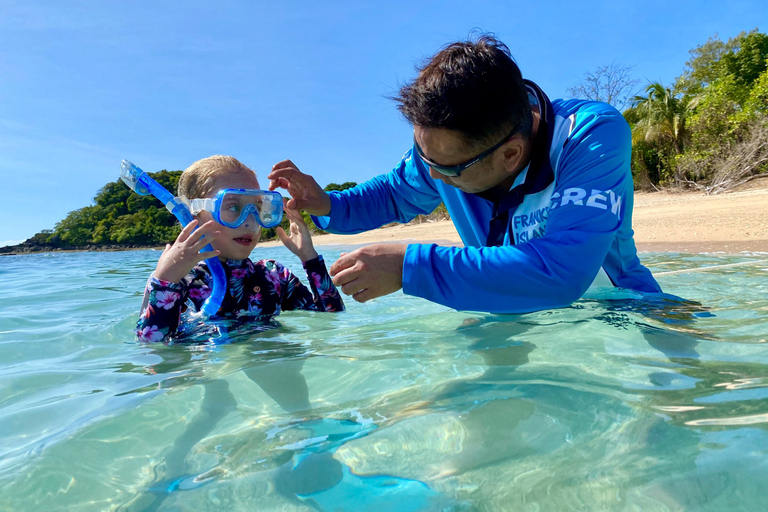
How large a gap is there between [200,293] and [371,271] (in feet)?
5.15

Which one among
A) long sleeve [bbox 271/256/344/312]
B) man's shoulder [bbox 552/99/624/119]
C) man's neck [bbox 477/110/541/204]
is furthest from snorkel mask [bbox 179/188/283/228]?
man's shoulder [bbox 552/99/624/119]

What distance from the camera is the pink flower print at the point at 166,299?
2346 millimetres

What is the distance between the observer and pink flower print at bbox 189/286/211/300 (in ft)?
8.98

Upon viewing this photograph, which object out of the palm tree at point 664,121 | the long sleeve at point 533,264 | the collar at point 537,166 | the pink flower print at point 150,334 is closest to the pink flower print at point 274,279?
the pink flower print at point 150,334

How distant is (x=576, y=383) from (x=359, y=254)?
0.83 m

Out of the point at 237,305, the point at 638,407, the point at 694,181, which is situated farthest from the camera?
the point at 694,181

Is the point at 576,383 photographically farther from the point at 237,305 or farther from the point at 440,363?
the point at 237,305

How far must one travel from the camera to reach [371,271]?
5.13 ft

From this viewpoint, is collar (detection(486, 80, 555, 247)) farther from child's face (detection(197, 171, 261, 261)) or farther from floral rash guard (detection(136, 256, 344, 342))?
child's face (detection(197, 171, 261, 261))

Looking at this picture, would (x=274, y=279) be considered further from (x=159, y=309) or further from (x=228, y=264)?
(x=159, y=309)

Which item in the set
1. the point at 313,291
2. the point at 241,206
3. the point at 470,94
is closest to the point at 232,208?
the point at 241,206

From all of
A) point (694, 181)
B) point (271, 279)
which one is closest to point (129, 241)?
point (694, 181)

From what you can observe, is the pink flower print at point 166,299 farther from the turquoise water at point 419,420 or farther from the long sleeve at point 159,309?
the turquoise water at point 419,420

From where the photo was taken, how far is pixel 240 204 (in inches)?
104
